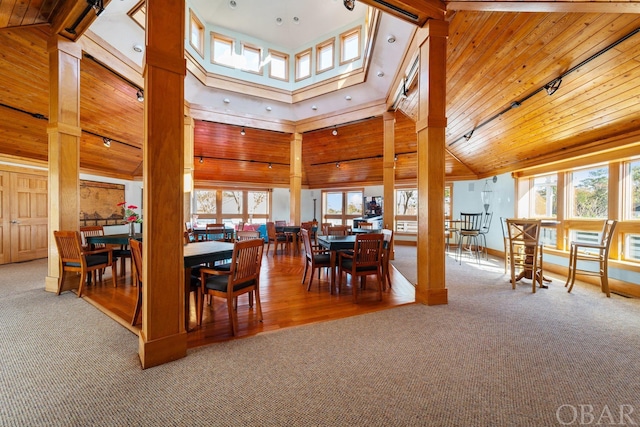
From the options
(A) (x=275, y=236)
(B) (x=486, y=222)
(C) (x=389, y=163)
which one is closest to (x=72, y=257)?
(A) (x=275, y=236)

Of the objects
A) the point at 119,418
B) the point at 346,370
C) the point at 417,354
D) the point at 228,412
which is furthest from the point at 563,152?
the point at 119,418

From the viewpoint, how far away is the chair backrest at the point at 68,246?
12.0 ft

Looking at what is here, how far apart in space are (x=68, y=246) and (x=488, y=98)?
22.7 ft

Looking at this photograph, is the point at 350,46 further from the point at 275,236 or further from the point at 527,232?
the point at 527,232

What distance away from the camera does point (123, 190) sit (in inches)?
342

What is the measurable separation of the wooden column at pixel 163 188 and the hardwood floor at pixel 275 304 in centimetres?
39

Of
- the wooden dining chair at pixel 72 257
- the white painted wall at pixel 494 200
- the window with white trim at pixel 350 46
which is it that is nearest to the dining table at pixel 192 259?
the wooden dining chair at pixel 72 257

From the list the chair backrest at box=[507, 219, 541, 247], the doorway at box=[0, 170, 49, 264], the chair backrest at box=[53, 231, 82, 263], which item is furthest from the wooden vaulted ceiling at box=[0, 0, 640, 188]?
the chair backrest at box=[53, 231, 82, 263]

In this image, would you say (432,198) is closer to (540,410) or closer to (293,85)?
(540,410)

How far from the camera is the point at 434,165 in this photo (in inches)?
129

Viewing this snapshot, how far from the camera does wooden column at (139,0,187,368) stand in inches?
80.0

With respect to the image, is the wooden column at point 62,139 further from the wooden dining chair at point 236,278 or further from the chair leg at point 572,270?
the chair leg at point 572,270

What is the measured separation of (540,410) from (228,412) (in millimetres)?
1860

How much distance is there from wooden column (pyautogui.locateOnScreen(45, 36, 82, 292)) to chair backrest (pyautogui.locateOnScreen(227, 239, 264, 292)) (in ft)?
10.3
